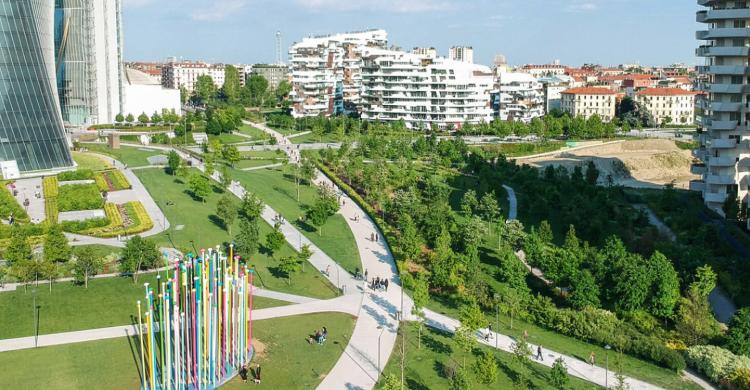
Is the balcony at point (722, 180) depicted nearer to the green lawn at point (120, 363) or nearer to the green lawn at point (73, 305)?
the green lawn at point (120, 363)

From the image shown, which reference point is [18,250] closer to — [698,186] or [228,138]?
[698,186]

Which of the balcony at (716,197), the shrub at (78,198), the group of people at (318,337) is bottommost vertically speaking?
the group of people at (318,337)

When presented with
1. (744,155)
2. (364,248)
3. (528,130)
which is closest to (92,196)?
(364,248)

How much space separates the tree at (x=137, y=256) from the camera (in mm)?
34375

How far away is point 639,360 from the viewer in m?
29.0

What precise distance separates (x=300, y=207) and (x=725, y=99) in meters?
28.1

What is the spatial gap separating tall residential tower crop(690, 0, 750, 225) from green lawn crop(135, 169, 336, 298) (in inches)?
1115

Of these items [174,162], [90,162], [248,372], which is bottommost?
[248,372]

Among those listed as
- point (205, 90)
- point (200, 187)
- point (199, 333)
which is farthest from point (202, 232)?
point (205, 90)

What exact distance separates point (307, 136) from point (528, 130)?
88.0ft

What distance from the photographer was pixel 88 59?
9081 centimetres

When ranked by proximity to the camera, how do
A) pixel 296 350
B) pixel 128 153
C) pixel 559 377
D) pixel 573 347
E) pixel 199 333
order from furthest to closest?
pixel 128 153 < pixel 573 347 < pixel 296 350 < pixel 559 377 < pixel 199 333

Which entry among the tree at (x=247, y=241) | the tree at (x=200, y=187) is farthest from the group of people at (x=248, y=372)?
the tree at (x=200, y=187)

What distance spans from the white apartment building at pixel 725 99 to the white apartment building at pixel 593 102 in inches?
2387
